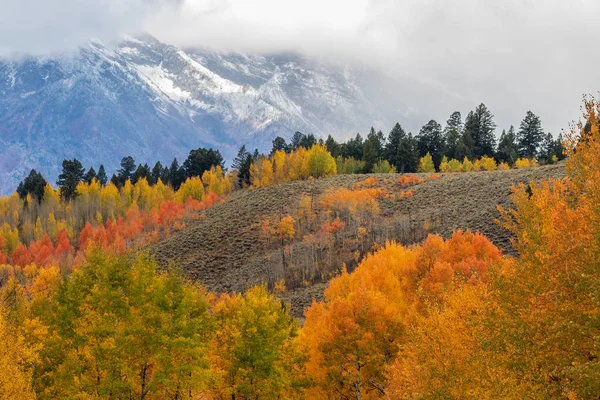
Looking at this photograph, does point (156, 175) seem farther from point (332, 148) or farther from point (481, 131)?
point (481, 131)

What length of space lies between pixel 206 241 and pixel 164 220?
19.0 meters

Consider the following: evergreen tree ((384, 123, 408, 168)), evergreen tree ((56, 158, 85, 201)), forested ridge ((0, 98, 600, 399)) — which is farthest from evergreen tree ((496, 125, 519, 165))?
evergreen tree ((56, 158, 85, 201))

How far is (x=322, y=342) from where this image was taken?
1259 inches

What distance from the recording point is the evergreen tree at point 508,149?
12784 cm

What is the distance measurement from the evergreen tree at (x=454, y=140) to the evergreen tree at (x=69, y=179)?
101026 mm

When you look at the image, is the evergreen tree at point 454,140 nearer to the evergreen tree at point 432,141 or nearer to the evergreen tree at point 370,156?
the evergreen tree at point 432,141

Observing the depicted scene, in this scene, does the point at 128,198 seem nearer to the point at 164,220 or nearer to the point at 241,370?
the point at 164,220

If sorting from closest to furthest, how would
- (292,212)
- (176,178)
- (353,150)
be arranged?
(292,212) < (353,150) < (176,178)

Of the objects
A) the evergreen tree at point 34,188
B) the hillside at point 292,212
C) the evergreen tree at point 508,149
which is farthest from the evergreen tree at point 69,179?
the evergreen tree at point 508,149

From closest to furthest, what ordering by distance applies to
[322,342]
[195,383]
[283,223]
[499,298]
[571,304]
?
[571,304]
[499,298]
[195,383]
[322,342]
[283,223]

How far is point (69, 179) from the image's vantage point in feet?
483

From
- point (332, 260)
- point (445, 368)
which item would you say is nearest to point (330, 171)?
point (332, 260)

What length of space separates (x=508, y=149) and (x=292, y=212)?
58374mm

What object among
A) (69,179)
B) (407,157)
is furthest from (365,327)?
(69,179)
